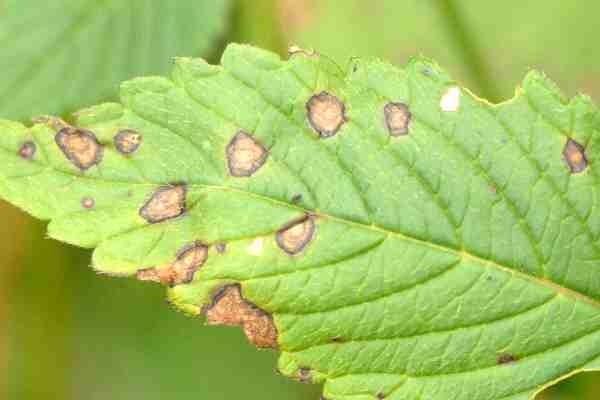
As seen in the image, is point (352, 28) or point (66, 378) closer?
point (352, 28)

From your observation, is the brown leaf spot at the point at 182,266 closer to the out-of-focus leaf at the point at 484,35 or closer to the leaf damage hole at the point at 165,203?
the leaf damage hole at the point at 165,203

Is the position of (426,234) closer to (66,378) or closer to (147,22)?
(147,22)

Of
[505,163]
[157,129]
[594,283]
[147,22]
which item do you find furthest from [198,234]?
[147,22]

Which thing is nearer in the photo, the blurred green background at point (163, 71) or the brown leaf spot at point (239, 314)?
the brown leaf spot at point (239, 314)

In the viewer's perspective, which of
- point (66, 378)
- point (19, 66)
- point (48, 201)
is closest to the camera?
point (48, 201)

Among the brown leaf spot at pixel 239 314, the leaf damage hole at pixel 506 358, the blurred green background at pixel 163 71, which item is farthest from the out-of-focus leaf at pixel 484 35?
the brown leaf spot at pixel 239 314

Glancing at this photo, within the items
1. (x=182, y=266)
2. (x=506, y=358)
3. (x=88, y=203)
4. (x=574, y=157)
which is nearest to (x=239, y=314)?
(x=182, y=266)
